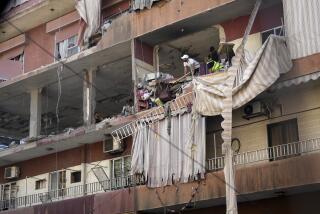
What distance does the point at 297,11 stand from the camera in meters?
16.3

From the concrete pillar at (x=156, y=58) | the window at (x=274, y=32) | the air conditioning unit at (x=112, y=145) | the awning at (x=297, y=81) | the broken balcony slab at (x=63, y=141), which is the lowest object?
the air conditioning unit at (x=112, y=145)

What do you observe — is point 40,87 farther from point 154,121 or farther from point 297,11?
point 297,11

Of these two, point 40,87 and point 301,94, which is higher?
point 40,87

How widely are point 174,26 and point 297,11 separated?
478 centimetres

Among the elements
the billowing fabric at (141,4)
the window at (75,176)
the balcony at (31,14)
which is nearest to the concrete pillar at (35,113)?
the window at (75,176)

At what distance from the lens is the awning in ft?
50.4

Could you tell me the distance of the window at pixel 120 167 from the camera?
2058cm

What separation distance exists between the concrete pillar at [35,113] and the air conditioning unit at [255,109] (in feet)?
33.5

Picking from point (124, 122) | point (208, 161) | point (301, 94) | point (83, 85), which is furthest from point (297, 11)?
point (83, 85)

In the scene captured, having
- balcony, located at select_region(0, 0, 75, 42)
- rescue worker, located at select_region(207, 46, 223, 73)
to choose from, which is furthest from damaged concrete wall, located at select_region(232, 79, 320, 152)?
balcony, located at select_region(0, 0, 75, 42)

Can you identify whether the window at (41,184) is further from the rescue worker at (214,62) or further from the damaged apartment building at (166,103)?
the rescue worker at (214,62)

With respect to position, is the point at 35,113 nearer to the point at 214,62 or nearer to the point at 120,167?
the point at 120,167

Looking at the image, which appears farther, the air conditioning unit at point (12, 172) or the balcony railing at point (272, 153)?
the air conditioning unit at point (12, 172)

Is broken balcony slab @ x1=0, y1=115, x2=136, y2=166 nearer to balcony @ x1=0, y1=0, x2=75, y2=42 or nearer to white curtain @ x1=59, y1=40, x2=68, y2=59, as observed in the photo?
white curtain @ x1=59, y1=40, x2=68, y2=59
